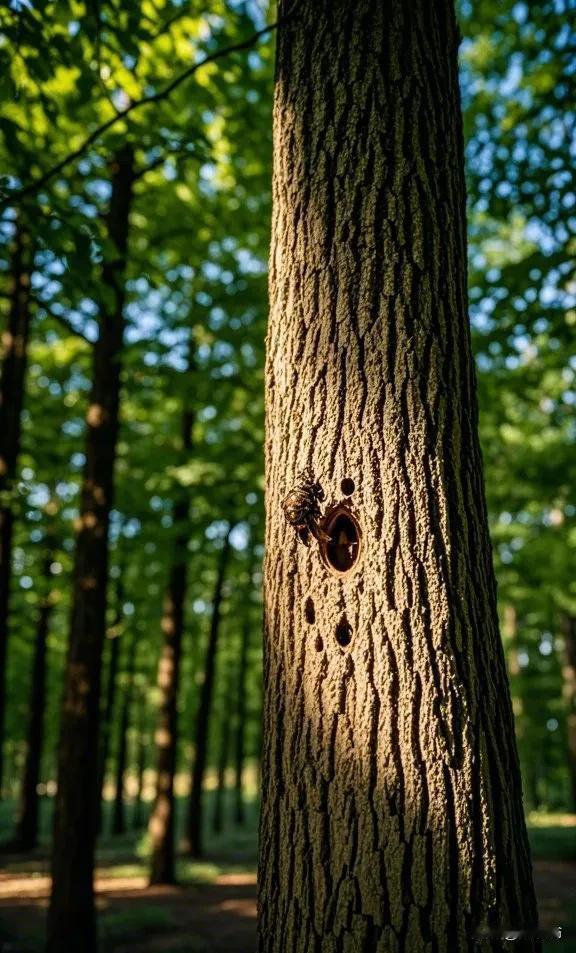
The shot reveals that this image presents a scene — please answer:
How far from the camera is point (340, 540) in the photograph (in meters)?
2.03

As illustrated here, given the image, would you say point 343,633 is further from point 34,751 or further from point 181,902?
point 34,751

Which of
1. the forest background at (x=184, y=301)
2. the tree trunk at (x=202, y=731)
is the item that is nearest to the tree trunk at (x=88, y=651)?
the forest background at (x=184, y=301)

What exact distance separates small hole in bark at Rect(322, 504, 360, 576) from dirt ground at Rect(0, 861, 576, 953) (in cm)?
621

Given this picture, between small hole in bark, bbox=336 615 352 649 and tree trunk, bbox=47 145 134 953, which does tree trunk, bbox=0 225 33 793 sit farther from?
small hole in bark, bbox=336 615 352 649

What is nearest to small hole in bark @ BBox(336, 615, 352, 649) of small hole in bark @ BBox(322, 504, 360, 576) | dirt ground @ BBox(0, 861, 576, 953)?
small hole in bark @ BBox(322, 504, 360, 576)

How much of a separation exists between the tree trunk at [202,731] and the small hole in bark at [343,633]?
11402mm

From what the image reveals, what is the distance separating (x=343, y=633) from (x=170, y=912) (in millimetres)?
9139

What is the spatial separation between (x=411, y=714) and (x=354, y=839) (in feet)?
1.18

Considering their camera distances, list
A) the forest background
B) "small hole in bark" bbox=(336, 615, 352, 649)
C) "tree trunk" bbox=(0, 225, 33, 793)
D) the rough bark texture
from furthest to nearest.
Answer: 1. the rough bark texture
2. "tree trunk" bbox=(0, 225, 33, 793)
3. the forest background
4. "small hole in bark" bbox=(336, 615, 352, 649)

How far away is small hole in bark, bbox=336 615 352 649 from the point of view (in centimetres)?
193

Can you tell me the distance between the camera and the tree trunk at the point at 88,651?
583 cm

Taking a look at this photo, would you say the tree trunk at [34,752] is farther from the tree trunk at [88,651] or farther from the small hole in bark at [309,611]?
the small hole in bark at [309,611]

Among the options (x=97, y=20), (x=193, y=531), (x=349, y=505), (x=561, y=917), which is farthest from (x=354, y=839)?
(x=193, y=531)

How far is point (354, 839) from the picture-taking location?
1.79m
